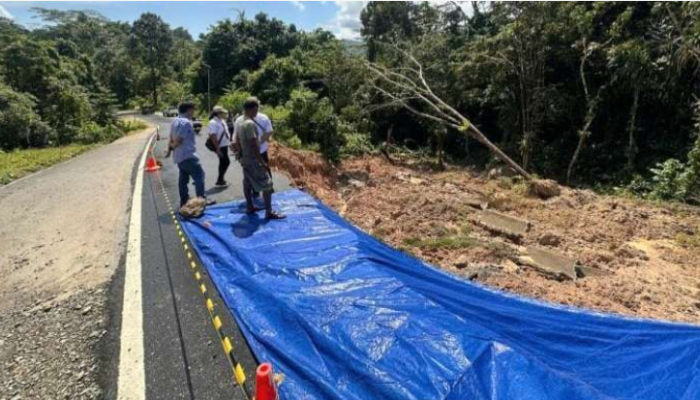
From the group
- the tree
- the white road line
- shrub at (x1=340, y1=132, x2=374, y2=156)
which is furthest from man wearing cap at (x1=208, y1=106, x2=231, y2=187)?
Answer: the tree

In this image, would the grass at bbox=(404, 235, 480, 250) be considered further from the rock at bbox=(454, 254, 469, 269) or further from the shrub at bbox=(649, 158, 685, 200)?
the shrub at bbox=(649, 158, 685, 200)

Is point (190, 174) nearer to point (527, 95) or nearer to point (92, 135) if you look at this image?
point (527, 95)

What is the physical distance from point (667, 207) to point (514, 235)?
4462 millimetres

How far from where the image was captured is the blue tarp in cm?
240

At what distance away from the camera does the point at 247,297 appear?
3.59 meters

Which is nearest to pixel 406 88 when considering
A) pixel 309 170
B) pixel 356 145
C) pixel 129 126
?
pixel 356 145

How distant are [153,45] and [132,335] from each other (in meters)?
64.0

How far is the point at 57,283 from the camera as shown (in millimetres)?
4254

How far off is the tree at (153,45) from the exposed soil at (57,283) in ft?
176

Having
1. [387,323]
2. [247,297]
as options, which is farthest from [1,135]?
[387,323]

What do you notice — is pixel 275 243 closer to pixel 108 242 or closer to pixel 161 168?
pixel 108 242

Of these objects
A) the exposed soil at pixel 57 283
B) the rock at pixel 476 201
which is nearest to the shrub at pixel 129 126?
the exposed soil at pixel 57 283

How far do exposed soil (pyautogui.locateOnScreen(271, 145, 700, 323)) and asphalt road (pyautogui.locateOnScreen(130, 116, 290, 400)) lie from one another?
2916 mm

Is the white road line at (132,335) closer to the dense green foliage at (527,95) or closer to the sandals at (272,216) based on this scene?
the sandals at (272,216)
